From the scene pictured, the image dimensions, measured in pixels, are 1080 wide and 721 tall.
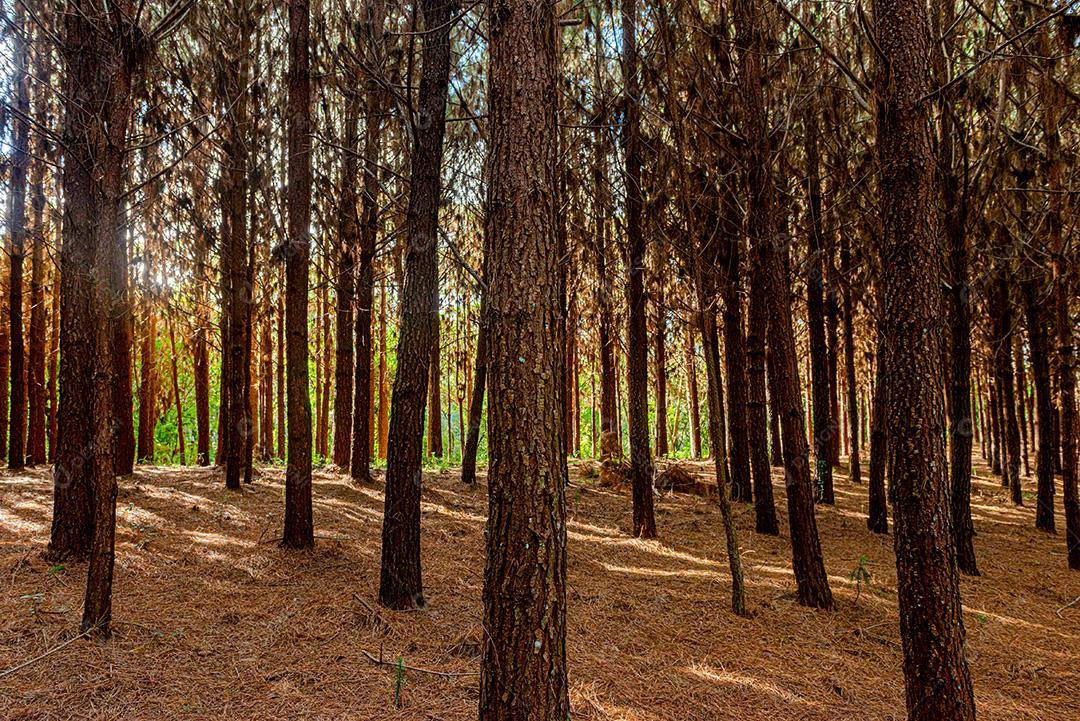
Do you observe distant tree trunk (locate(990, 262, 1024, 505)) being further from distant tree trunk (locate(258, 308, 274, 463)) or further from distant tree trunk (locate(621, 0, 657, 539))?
distant tree trunk (locate(258, 308, 274, 463))

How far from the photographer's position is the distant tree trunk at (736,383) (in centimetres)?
974

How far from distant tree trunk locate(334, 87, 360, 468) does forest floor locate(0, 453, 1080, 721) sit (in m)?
2.85

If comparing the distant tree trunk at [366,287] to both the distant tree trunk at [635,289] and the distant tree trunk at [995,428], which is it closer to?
the distant tree trunk at [635,289]

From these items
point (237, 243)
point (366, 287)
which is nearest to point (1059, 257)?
point (366, 287)

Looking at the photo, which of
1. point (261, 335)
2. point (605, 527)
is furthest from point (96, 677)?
point (261, 335)

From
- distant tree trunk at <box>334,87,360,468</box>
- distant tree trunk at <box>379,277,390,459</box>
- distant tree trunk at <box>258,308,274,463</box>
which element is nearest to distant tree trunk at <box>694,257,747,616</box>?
distant tree trunk at <box>334,87,360,468</box>

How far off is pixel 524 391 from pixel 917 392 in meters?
2.27

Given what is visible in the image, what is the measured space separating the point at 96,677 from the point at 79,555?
2.29 meters

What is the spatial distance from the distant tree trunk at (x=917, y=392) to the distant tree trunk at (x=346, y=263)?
26.2 ft

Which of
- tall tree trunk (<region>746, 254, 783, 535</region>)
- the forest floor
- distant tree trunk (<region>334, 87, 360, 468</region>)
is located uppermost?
distant tree trunk (<region>334, 87, 360, 468</region>)

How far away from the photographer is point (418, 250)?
5121mm

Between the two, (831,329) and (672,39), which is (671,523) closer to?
(831,329)

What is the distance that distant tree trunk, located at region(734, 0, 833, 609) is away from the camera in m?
5.59

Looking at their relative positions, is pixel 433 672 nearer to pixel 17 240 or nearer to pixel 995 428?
pixel 17 240
